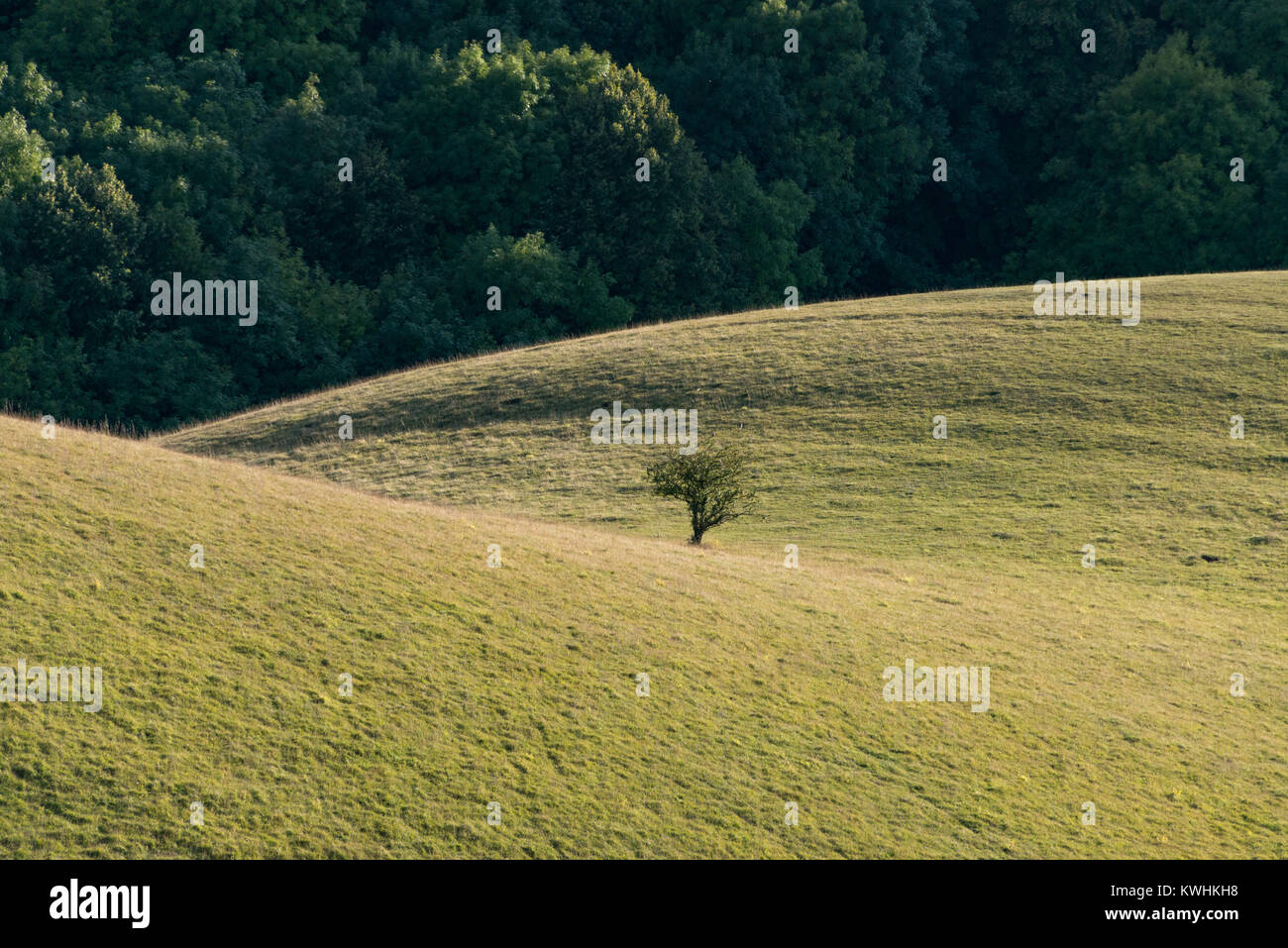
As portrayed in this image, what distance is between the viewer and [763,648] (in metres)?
21.1

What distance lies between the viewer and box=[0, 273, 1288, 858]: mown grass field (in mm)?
15305

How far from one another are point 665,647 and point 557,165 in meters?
53.1

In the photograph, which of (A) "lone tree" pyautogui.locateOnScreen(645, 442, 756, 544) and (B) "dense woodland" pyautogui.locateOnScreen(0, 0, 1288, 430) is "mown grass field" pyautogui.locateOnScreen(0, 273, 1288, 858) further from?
(B) "dense woodland" pyautogui.locateOnScreen(0, 0, 1288, 430)

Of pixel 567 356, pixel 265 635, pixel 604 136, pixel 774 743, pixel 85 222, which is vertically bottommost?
pixel 774 743

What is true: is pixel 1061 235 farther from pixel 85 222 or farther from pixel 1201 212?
pixel 85 222

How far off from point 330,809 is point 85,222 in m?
53.2

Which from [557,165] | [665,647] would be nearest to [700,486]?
[665,647]

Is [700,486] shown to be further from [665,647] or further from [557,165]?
[557,165]

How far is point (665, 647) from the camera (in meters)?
20.5

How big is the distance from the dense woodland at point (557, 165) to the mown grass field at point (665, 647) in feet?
95.7

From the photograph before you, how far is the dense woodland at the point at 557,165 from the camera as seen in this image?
206 feet

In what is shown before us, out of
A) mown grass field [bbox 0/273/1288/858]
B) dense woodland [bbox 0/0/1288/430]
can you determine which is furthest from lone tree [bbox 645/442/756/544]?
dense woodland [bbox 0/0/1288/430]

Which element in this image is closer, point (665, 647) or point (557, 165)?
point (665, 647)

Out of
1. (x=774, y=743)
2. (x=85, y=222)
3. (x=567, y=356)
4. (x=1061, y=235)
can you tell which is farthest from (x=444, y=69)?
(x=774, y=743)
